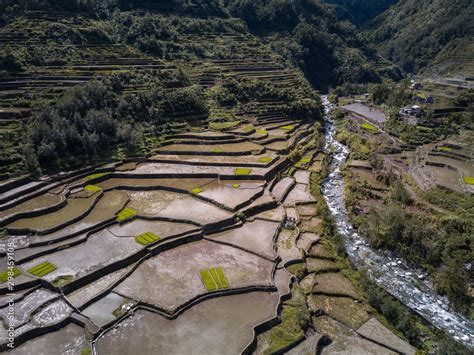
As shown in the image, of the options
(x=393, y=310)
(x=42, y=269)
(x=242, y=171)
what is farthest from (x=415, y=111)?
(x=42, y=269)

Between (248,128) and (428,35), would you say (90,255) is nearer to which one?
(248,128)

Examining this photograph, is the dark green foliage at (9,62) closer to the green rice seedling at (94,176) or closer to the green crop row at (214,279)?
the green rice seedling at (94,176)

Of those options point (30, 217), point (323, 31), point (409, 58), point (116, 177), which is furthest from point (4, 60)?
point (409, 58)

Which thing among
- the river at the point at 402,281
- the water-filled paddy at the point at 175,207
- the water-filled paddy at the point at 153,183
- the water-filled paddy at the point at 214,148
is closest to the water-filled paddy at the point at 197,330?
the water-filled paddy at the point at 175,207

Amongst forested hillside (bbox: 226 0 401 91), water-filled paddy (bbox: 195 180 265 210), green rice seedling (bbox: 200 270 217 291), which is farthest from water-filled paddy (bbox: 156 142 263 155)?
forested hillside (bbox: 226 0 401 91)

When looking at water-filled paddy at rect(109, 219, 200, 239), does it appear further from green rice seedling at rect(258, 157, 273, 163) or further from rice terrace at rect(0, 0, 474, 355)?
green rice seedling at rect(258, 157, 273, 163)

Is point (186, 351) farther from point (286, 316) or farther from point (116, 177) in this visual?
point (116, 177)

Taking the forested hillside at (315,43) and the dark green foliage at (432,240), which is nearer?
the dark green foliage at (432,240)
